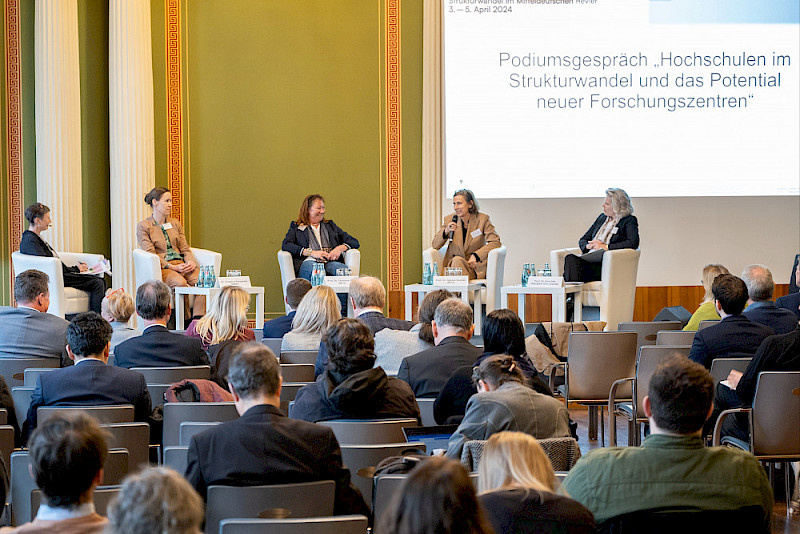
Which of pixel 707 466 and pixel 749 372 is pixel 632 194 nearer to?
pixel 749 372

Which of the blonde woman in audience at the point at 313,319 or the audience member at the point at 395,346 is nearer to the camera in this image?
the audience member at the point at 395,346

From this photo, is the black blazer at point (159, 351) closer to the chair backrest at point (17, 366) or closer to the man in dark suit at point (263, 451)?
the chair backrest at point (17, 366)

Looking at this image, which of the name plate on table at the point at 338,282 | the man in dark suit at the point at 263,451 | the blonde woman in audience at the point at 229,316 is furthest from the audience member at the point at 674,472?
the name plate on table at the point at 338,282

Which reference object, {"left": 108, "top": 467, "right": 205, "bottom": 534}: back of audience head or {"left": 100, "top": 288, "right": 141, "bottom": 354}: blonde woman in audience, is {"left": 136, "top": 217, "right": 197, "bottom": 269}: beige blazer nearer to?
{"left": 100, "top": 288, "right": 141, "bottom": 354}: blonde woman in audience

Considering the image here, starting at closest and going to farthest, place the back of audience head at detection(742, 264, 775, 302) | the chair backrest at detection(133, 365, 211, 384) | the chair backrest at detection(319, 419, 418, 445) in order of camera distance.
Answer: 1. the chair backrest at detection(319, 419, 418, 445)
2. the chair backrest at detection(133, 365, 211, 384)
3. the back of audience head at detection(742, 264, 775, 302)

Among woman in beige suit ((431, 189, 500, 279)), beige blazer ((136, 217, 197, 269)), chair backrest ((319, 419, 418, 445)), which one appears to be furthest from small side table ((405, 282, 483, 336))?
chair backrest ((319, 419, 418, 445))

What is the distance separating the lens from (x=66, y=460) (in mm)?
1789

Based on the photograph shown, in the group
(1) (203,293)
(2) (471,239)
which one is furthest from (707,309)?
(1) (203,293)

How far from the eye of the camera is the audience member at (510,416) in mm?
→ 2730

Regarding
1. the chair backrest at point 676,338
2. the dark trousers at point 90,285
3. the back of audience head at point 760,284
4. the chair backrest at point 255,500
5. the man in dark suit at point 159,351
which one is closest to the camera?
the chair backrest at point 255,500

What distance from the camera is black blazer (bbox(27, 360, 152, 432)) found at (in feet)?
11.0

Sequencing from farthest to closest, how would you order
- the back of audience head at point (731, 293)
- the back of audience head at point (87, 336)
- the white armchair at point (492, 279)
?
the white armchair at point (492, 279), the back of audience head at point (731, 293), the back of audience head at point (87, 336)

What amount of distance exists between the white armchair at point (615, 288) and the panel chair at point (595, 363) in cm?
280

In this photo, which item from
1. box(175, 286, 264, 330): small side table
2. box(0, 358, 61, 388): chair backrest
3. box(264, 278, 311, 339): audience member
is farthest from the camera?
box(175, 286, 264, 330): small side table
